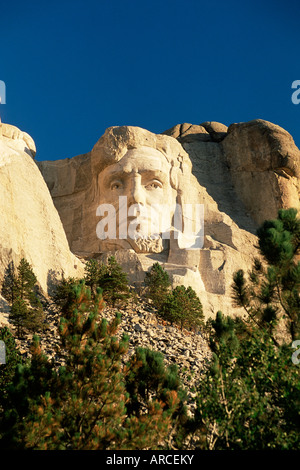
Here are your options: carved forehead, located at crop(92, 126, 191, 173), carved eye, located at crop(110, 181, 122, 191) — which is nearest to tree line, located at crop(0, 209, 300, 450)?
carved eye, located at crop(110, 181, 122, 191)

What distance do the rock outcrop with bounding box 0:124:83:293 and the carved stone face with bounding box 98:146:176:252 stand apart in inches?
135

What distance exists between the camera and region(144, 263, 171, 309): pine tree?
1733 cm

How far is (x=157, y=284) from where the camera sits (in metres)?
17.7

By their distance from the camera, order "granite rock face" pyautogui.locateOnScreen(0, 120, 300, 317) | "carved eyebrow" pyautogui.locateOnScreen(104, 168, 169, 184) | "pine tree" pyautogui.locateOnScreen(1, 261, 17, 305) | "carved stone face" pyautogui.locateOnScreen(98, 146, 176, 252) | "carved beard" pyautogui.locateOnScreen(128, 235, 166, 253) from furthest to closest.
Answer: "carved eyebrow" pyautogui.locateOnScreen(104, 168, 169, 184), "carved stone face" pyautogui.locateOnScreen(98, 146, 176, 252), "carved beard" pyautogui.locateOnScreen(128, 235, 166, 253), "granite rock face" pyautogui.locateOnScreen(0, 120, 300, 317), "pine tree" pyautogui.locateOnScreen(1, 261, 17, 305)

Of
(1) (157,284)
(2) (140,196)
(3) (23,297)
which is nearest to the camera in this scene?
(3) (23,297)

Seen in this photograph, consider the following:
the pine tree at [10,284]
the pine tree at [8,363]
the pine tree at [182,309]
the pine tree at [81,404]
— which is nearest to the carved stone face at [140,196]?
the pine tree at [182,309]

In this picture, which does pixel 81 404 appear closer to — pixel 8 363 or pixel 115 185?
pixel 8 363

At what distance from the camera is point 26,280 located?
14383 mm

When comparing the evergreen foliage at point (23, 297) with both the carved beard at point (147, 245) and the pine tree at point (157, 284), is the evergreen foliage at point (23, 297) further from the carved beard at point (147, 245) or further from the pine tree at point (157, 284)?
the carved beard at point (147, 245)

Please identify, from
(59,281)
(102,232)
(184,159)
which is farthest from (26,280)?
(184,159)

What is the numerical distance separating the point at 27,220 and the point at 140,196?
579 cm

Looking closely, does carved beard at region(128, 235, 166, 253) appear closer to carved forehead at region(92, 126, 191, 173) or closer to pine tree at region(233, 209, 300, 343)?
carved forehead at region(92, 126, 191, 173)

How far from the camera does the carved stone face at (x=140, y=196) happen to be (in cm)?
2108

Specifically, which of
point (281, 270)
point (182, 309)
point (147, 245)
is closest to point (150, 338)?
point (182, 309)
